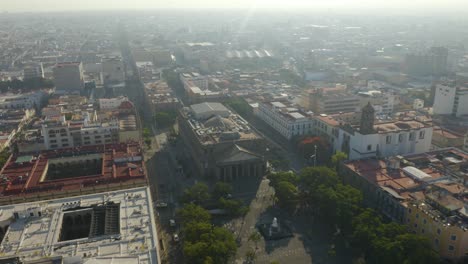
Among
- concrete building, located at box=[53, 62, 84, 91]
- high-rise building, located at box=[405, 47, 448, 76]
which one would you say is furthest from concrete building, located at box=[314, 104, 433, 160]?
high-rise building, located at box=[405, 47, 448, 76]

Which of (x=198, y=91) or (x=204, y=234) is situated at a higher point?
(x=198, y=91)

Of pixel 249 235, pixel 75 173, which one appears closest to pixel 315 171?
pixel 249 235

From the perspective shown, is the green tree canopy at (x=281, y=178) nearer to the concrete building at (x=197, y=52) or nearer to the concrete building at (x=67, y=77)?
the concrete building at (x=67, y=77)

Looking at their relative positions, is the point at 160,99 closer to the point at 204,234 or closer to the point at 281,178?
the point at 281,178

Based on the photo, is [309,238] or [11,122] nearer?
[309,238]

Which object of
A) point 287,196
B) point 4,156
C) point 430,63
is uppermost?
point 430,63

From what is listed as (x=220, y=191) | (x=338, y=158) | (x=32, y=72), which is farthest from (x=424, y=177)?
(x=32, y=72)
